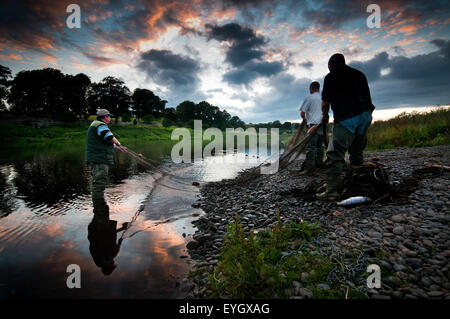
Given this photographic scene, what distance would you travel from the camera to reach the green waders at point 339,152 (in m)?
4.89

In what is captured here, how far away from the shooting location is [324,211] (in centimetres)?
481

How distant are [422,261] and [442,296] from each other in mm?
627

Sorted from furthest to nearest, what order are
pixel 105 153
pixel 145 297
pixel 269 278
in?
pixel 105 153, pixel 145 297, pixel 269 278

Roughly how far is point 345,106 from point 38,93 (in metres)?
92.6

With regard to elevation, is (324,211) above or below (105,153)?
below

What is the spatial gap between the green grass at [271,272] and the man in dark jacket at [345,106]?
8.07 ft

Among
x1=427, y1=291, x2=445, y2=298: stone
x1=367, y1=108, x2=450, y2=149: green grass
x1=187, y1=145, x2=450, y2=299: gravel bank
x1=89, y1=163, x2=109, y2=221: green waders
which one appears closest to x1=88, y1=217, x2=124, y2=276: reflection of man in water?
x1=89, y1=163, x2=109, y2=221: green waders

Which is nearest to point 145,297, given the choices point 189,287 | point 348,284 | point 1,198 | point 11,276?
point 189,287

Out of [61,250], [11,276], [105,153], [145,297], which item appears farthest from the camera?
[105,153]

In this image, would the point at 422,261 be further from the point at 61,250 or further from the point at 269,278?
the point at 61,250

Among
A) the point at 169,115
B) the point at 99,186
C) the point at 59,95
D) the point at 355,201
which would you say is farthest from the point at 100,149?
the point at 169,115

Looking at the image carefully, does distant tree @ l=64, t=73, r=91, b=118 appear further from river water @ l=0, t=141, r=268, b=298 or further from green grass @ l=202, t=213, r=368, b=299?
green grass @ l=202, t=213, r=368, b=299

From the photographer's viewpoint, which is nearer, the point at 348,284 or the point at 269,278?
the point at 348,284
